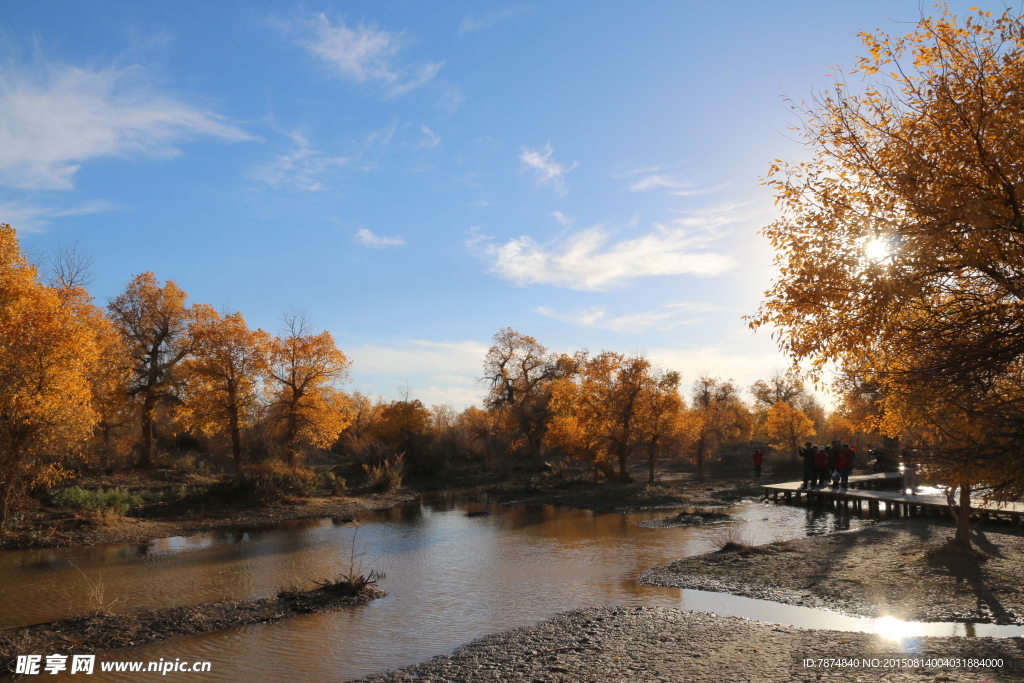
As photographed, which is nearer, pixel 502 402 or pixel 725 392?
pixel 502 402

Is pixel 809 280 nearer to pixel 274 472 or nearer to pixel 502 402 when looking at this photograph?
pixel 274 472

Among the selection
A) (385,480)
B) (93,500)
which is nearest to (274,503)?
(93,500)

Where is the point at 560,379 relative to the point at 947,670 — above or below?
above

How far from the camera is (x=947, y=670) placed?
7.13 metres

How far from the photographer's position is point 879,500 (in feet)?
78.7

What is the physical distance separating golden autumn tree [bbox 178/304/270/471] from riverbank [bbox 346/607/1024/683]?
1016 inches

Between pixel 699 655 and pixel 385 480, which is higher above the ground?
pixel 699 655

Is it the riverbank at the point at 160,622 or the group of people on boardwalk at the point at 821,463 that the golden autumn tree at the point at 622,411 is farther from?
the riverbank at the point at 160,622

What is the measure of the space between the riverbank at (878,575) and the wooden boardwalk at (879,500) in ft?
2.53

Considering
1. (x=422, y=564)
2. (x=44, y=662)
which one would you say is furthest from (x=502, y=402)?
(x=44, y=662)

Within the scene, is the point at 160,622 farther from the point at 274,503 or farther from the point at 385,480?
the point at 385,480

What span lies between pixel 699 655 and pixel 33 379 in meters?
19.4

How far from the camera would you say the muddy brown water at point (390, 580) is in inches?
382

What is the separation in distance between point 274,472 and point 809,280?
94.7 ft
